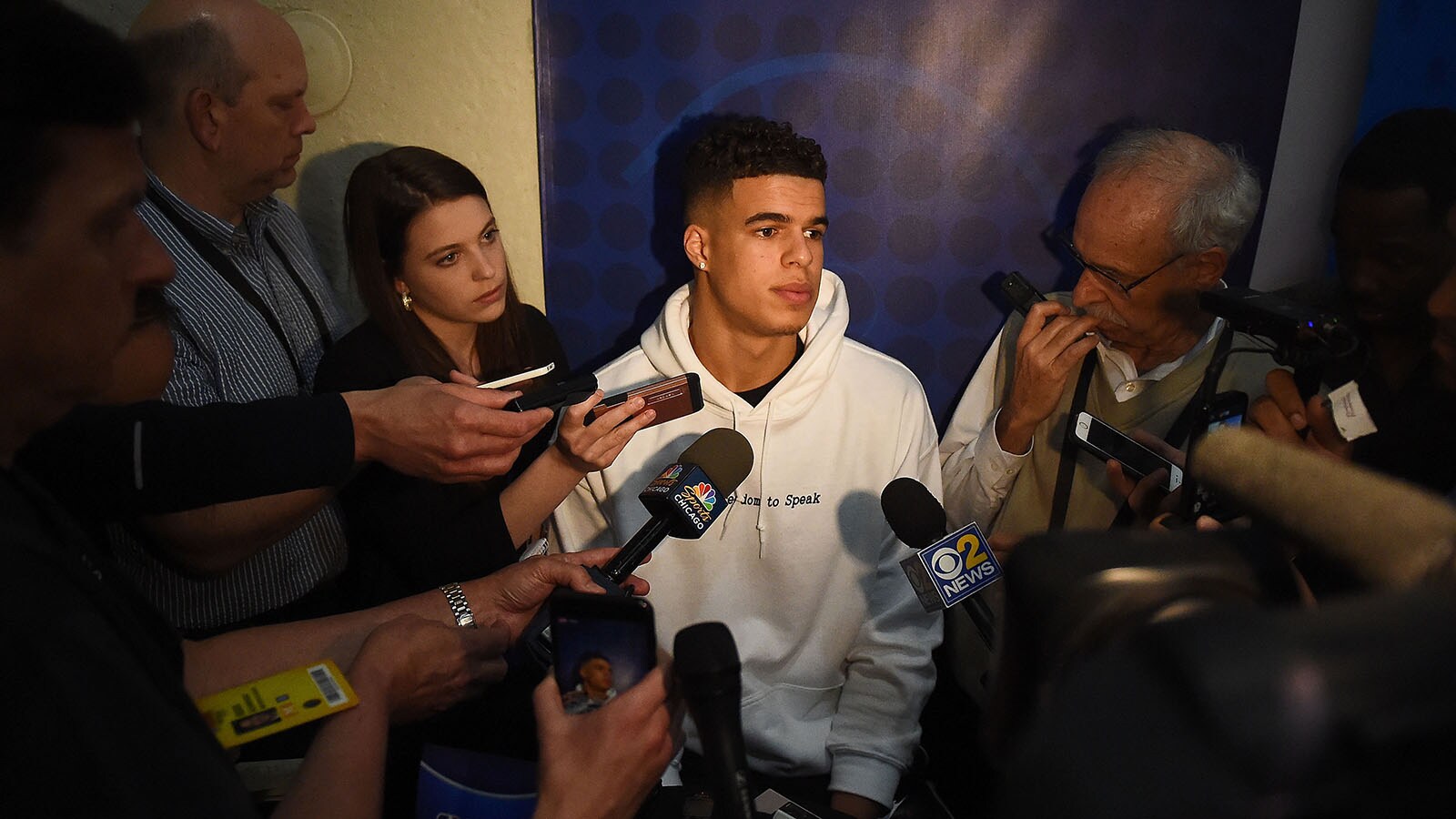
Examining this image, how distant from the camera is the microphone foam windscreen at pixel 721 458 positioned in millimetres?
1772

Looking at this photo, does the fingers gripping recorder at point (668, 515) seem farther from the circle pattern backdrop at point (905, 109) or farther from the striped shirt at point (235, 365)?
the circle pattern backdrop at point (905, 109)

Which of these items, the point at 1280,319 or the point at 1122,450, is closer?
the point at 1280,319

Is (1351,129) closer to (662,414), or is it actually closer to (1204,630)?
(662,414)

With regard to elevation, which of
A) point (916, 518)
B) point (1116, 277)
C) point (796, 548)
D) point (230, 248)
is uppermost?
point (230, 248)

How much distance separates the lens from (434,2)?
8.71ft

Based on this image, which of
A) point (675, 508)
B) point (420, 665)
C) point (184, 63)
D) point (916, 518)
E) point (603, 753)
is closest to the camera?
point (603, 753)

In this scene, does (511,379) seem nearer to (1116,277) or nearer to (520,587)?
(520,587)

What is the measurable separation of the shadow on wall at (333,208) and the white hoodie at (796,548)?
1.13 m

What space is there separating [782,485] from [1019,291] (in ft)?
3.21

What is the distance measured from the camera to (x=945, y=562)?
1602mm

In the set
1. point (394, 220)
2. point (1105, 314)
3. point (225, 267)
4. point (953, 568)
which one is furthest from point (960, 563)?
point (225, 267)

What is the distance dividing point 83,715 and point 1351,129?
11.1 ft

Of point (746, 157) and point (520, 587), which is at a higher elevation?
point (746, 157)

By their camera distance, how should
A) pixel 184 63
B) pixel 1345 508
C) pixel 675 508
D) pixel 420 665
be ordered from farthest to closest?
pixel 184 63, pixel 675 508, pixel 420 665, pixel 1345 508
